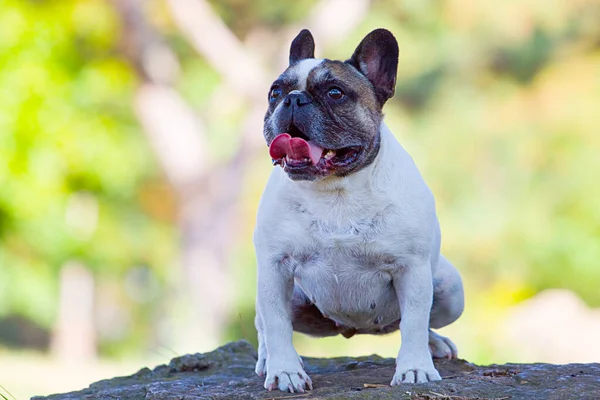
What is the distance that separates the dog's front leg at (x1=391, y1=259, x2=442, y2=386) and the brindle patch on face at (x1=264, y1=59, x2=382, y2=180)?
561 millimetres

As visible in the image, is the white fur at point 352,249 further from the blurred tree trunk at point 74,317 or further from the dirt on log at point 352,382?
the blurred tree trunk at point 74,317

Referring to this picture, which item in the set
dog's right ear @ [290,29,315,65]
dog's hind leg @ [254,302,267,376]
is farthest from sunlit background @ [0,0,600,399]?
dog's right ear @ [290,29,315,65]

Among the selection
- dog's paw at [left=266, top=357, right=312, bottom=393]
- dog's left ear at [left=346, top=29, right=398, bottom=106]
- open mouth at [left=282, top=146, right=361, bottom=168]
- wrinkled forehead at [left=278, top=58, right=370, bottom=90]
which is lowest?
dog's paw at [left=266, top=357, right=312, bottom=393]

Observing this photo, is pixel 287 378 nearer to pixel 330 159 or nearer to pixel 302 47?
pixel 330 159

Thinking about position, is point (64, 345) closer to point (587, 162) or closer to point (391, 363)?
point (587, 162)

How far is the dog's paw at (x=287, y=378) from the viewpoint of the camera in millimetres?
4117

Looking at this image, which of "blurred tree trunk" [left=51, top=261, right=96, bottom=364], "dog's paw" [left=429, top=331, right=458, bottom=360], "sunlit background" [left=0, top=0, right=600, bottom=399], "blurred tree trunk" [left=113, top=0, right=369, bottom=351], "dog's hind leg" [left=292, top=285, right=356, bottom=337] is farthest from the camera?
"blurred tree trunk" [left=51, top=261, right=96, bottom=364]

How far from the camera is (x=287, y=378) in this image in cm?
414

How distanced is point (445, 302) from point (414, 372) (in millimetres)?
873

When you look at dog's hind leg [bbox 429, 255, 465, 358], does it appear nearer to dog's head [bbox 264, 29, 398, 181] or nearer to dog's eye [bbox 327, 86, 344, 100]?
dog's head [bbox 264, 29, 398, 181]

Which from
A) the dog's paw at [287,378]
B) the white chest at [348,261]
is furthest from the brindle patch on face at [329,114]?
the dog's paw at [287,378]

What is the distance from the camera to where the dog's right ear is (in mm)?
4828

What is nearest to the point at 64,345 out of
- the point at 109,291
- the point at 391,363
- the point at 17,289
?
the point at 17,289

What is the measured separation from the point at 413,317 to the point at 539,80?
1396 cm
